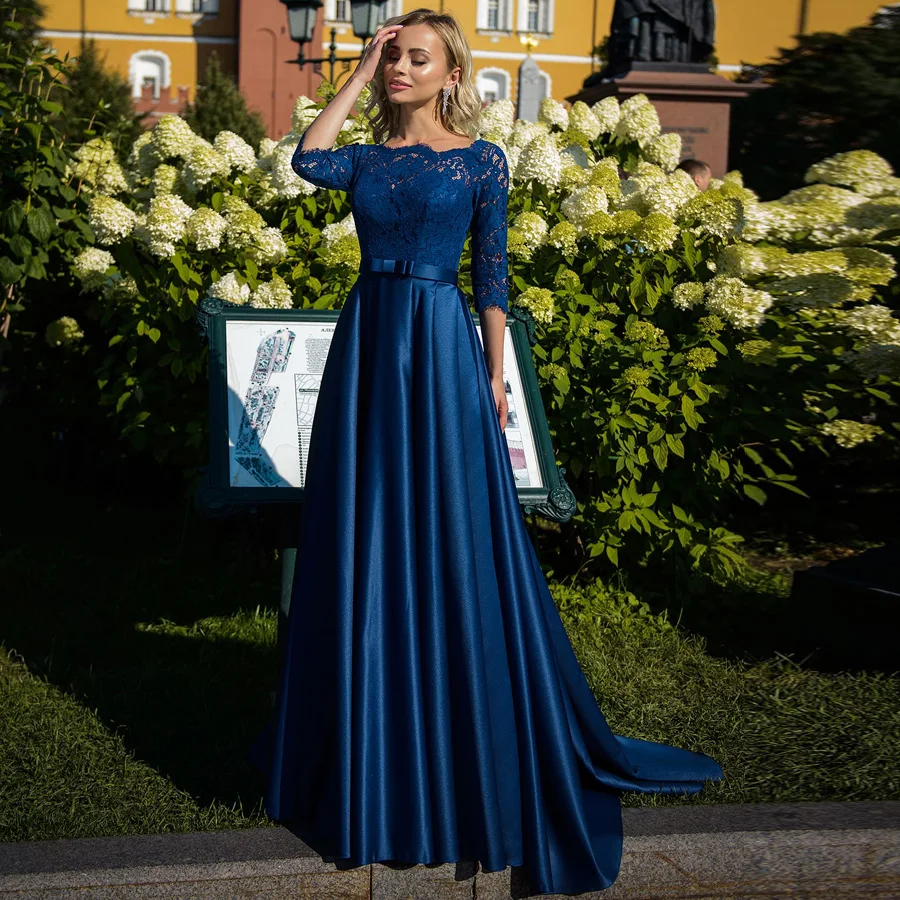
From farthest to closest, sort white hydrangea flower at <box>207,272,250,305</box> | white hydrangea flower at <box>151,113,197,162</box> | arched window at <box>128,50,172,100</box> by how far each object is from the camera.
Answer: arched window at <box>128,50,172,100</box>
white hydrangea flower at <box>151,113,197,162</box>
white hydrangea flower at <box>207,272,250,305</box>

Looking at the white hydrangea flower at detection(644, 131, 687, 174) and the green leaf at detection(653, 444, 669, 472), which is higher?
the white hydrangea flower at detection(644, 131, 687, 174)

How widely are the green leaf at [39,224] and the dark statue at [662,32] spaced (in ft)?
24.0

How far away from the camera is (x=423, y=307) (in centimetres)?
271

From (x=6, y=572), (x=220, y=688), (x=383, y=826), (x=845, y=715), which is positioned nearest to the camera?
(x=383, y=826)

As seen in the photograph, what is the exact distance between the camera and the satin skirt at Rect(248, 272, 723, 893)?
2586 millimetres

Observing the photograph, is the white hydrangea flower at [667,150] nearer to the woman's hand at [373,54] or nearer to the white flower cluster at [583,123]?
the white flower cluster at [583,123]

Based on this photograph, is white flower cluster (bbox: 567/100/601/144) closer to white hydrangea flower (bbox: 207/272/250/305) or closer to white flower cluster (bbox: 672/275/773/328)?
white flower cluster (bbox: 672/275/773/328)

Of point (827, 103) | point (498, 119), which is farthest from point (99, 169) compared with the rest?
point (827, 103)

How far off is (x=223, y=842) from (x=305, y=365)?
5.40 ft

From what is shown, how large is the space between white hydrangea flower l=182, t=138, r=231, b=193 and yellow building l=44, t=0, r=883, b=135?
34.6m

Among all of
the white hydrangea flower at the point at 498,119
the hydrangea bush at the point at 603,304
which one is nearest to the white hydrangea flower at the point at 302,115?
the hydrangea bush at the point at 603,304

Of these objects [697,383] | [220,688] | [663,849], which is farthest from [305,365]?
[663,849]

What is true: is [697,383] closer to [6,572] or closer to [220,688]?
[220,688]

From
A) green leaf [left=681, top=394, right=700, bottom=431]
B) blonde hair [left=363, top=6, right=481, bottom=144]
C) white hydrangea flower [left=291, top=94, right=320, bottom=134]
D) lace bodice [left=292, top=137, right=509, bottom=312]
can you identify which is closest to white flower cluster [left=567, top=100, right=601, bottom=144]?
white hydrangea flower [left=291, top=94, right=320, bottom=134]
